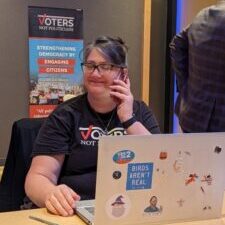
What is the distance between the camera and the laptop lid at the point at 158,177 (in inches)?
40.7

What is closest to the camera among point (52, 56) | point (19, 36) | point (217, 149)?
point (217, 149)

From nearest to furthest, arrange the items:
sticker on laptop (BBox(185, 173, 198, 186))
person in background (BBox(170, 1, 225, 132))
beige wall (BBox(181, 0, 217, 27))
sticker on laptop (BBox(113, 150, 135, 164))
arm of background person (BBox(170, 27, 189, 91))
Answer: sticker on laptop (BBox(113, 150, 135, 164)) < sticker on laptop (BBox(185, 173, 198, 186)) < person in background (BBox(170, 1, 225, 132)) < arm of background person (BBox(170, 27, 189, 91)) < beige wall (BBox(181, 0, 217, 27))

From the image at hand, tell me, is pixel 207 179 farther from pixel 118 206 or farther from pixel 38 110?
pixel 38 110

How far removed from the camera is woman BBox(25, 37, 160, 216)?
5.58 ft

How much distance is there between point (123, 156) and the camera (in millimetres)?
1032

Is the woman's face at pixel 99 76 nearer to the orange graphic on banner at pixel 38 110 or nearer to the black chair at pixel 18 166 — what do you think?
the black chair at pixel 18 166

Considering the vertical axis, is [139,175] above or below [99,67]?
below

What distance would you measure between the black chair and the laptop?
2.93ft

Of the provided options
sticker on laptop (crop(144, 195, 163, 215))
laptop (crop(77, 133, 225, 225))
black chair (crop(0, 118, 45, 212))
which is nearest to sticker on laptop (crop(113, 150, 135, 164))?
laptop (crop(77, 133, 225, 225))

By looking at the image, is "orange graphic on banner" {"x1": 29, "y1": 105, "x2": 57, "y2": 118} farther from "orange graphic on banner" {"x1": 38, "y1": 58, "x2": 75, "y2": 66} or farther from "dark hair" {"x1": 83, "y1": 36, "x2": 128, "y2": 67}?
"dark hair" {"x1": 83, "y1": 36, "x2": 128, "y2": 67}

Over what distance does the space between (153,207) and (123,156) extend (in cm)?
19

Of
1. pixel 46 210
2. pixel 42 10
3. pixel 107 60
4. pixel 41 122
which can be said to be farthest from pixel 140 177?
pixel 42 10

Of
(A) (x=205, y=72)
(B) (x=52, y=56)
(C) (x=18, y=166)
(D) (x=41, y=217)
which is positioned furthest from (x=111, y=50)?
(B) (x=52, y=56)

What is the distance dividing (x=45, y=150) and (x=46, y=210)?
15.4 inches
